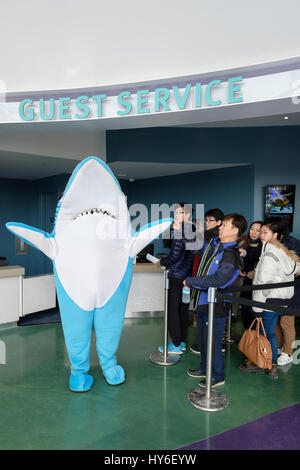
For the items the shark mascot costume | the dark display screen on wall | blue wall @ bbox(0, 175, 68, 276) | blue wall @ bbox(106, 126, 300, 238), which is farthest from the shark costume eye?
blue wall @ bbox(0, 175, 68, 276)

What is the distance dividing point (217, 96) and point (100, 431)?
285 cm

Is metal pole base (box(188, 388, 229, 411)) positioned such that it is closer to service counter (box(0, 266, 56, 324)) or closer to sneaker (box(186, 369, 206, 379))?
sneaker (box(186, 369, 206, 379))

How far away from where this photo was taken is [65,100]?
3.49 metres

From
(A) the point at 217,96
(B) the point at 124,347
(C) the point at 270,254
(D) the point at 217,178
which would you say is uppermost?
(A) the point at 217,96

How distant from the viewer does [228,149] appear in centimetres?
558

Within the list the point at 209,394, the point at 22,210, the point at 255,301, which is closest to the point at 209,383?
the point at 209,394

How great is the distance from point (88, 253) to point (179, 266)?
1.09m

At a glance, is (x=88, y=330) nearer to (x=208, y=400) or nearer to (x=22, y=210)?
(x=208, y=400)

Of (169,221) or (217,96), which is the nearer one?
(169,221)

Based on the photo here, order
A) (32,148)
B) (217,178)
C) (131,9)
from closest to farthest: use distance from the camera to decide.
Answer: (131,9), (32,148), (217,178)

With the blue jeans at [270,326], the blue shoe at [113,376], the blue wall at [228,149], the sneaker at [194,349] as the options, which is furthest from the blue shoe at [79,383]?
the blue wall at [228,149]
